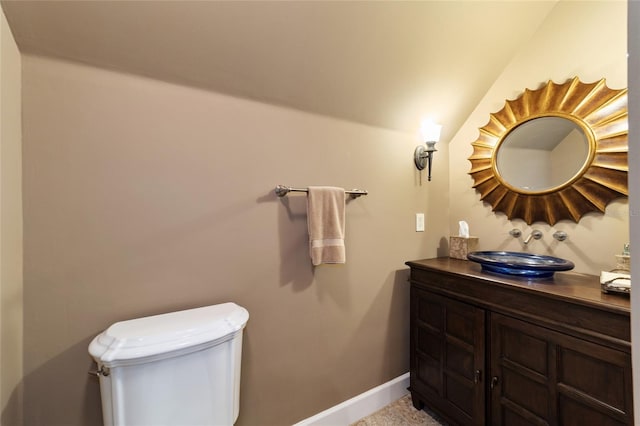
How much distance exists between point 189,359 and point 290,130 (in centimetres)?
111

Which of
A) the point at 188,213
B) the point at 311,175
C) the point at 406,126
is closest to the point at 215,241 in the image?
the point at 188,213

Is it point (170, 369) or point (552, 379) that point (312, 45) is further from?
point (552, 379)

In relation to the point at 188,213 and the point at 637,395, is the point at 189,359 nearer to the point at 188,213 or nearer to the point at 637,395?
the point at 188,213

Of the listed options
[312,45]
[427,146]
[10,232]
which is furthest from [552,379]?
[10,232]

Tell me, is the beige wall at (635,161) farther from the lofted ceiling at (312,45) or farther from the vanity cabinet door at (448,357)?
the lofted ceiling at (312,45)

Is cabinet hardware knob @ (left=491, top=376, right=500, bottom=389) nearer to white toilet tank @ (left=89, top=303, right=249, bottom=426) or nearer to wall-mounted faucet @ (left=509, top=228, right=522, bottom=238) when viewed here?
wall-mounted faucet @ (left=509, top=228, right=522, bottom=238)

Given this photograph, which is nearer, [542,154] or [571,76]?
[571,76]

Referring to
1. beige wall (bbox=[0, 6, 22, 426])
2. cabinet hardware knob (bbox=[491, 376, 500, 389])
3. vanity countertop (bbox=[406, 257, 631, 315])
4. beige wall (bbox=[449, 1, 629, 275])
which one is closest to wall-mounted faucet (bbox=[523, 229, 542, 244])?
beige wall (bbox=[449, 1, 629, 275])

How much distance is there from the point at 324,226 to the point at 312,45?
35.0 inches

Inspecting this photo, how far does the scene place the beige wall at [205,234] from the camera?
0.90 metres

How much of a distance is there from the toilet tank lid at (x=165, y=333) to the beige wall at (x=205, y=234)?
0.12 metres

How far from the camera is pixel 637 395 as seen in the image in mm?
438

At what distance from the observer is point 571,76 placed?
1.32 m

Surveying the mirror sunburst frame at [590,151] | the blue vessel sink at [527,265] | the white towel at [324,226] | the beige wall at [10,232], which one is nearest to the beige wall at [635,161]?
the blue vessel sink at [527,265]
